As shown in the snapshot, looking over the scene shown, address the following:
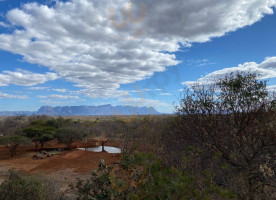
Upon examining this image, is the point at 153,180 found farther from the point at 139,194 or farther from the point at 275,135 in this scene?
the point at 275,135

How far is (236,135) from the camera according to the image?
5.94m

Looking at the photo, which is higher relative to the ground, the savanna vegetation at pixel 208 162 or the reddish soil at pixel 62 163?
the savanna vegetation at pixel 208 162

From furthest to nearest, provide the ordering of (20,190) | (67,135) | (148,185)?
(67,135) < (20,190) < (148,185)

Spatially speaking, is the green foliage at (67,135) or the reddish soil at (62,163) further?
the green foliage at (67,135)

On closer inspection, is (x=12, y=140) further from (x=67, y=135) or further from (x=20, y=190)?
(x=20, y=190)

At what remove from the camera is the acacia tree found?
201 inches

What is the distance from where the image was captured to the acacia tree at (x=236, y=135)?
16.7 ft

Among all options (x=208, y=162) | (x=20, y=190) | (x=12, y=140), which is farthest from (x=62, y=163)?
(x=208, y=162)

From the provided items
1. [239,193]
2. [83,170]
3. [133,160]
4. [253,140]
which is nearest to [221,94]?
[253,140]

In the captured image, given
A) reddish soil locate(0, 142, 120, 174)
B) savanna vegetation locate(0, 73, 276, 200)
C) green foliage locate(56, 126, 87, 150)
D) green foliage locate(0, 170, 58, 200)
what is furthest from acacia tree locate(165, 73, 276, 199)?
green foliage locate(56, 126, 87, 150)

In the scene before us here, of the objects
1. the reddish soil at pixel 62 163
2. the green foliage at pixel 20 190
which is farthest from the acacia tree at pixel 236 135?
the reddish soil at pixel 62 163

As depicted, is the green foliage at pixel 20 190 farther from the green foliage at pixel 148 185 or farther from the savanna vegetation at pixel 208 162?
the green foliage at pixel 148 185

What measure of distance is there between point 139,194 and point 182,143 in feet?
16.7

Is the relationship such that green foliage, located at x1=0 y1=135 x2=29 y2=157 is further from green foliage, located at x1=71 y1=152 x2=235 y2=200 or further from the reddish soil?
green foliage, located at x1=71 y1=152 x2=235 y2=200
